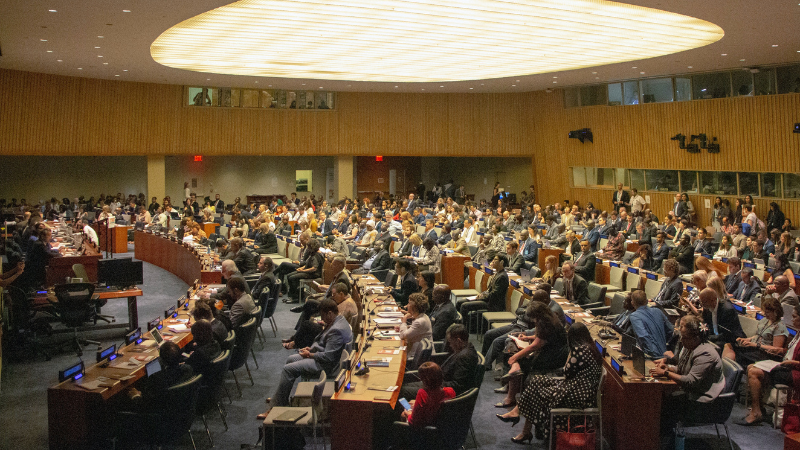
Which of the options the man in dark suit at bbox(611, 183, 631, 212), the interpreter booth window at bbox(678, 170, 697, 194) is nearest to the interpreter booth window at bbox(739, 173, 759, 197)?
the interpreter booth window at bbox(678, 170, 697, 194)

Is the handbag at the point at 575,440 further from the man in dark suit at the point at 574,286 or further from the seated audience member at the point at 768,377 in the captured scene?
the man in dark suit at the point at 574,286

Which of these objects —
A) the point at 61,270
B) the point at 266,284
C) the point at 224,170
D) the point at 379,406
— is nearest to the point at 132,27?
the point at 61,270

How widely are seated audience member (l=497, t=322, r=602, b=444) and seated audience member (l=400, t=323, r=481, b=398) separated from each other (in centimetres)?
59

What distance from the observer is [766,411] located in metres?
6.73

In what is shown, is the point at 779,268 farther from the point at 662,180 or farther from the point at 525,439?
the point at 662,180

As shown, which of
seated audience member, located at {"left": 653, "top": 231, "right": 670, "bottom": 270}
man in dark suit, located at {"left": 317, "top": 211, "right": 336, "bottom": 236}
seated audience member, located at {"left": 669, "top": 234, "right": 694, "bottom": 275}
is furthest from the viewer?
man in dark suit, located at {"left": 317, "top": 211, "right": 336, "bottom": 236}

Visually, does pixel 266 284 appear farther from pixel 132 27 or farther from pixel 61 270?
pixel 132 27

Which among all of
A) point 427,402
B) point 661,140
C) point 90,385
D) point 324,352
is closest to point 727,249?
point 324,352

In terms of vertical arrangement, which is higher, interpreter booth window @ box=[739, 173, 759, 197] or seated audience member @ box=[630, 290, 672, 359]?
interpreter booth window @ box=[739, 173, 759, 197]

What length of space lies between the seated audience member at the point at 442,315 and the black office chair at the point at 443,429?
2.38 meters

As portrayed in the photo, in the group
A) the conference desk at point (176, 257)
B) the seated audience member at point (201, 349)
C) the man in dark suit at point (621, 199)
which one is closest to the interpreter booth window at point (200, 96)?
the conference desk at point (176, 257)

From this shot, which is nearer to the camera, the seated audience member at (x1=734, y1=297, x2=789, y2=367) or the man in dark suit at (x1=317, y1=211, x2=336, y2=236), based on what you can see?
the seated audience member at (x1=734, y1=297, x2=789, y2=367)

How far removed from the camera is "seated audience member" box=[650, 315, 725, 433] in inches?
223

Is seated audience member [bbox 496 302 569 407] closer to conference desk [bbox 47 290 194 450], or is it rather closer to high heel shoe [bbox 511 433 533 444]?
high heel shoe [bbox 511 433 533 444]
